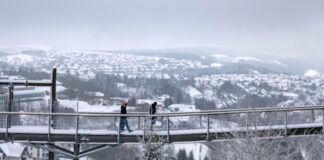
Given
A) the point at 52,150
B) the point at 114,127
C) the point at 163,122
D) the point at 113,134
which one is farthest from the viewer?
the point at 163,122

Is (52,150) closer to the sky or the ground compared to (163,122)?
closer to the ground

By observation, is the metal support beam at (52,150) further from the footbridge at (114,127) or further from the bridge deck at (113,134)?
the bridge deck at (113,134)

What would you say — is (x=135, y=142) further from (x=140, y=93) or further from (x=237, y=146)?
(x=140, y=93)

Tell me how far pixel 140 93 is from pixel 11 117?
117 m

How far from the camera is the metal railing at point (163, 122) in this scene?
1983 cm

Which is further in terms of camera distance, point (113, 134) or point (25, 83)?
point (25, 83)

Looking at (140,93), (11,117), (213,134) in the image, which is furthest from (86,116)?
(140,93)

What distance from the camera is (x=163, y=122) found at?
68.6 ft

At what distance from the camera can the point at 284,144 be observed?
26.2 meters

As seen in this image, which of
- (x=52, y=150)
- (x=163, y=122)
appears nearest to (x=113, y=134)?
(x=163, y=122)

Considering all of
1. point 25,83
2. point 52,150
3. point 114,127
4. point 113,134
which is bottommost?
point 52,150

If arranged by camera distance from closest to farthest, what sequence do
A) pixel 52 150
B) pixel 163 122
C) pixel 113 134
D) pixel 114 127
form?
pixel 113 134
pixel 52 150
pixel 114 127
pixel 163 122

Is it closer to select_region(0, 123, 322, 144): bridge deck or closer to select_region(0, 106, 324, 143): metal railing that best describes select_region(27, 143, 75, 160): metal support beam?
select_region(0, 123, 322, 144): bridge deck

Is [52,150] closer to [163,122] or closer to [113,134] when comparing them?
[113,134]
